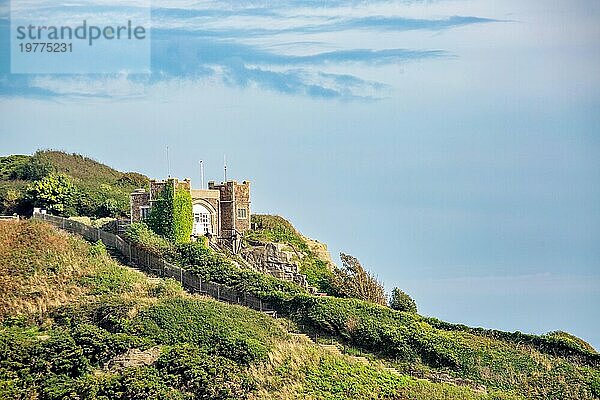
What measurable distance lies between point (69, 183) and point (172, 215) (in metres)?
6.19

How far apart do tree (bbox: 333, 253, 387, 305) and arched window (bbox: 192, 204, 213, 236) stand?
5.46 metres

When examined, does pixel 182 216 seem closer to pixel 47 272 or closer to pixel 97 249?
pixel 97 249

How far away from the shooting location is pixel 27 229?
36188mm

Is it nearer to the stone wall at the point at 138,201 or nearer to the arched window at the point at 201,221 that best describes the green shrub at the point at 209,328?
the arched window at the point at 201,221

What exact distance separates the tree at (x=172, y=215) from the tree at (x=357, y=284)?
5741 millimetres

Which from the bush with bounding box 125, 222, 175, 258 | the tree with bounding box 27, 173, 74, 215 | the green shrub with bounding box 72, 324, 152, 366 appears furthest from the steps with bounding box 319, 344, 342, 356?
the tree with bounding box 27, 173, 74, 215

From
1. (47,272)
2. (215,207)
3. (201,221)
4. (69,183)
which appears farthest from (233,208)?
(47,272)

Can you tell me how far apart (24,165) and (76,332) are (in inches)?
686

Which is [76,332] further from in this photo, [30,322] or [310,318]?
[310,318]

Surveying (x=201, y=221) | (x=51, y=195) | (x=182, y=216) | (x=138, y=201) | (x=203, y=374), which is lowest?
(x=203, y=374)

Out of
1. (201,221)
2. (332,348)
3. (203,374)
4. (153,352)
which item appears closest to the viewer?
(203,374)

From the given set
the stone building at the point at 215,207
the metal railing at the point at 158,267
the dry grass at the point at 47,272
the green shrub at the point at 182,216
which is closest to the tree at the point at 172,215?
the green shrub at the point at 182,216

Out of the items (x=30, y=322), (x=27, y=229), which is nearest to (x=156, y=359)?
(x=30, y=322)

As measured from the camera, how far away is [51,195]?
134ft
